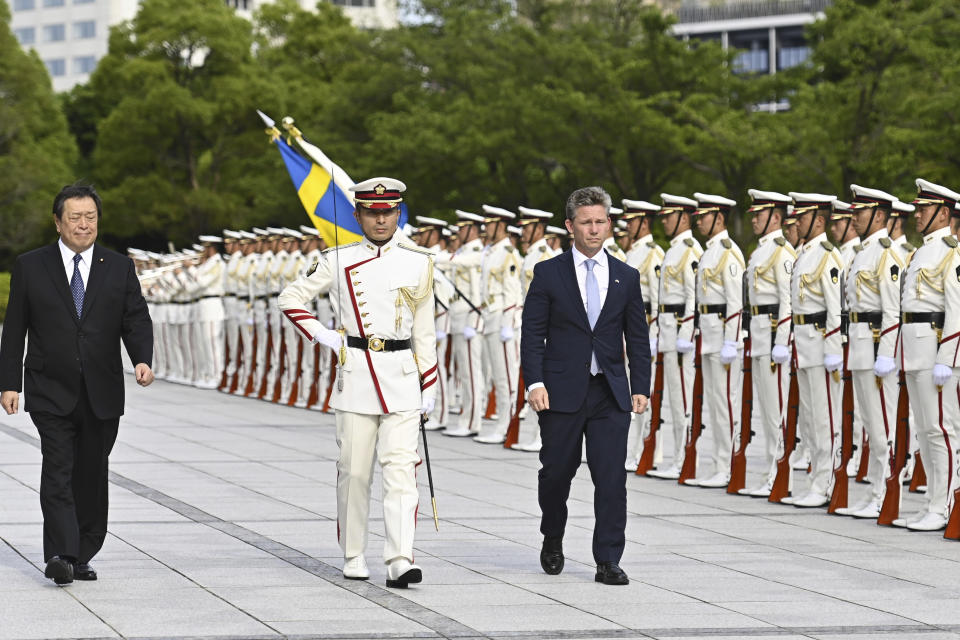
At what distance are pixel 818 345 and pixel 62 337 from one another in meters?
5.63

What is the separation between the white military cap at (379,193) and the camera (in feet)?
27.8

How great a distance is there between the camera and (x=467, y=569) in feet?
29.7

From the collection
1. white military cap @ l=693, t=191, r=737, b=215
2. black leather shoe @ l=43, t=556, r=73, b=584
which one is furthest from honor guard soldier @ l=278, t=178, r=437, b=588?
white military cap @ l=693, t=191, r=737, b=215

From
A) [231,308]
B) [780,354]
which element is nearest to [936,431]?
[780,354]

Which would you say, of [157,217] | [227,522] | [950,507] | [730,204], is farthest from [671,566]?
[157,217]

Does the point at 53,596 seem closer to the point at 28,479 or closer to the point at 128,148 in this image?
the point at 28,479

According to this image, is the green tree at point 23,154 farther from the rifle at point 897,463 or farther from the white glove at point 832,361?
the rifle at point 897,463

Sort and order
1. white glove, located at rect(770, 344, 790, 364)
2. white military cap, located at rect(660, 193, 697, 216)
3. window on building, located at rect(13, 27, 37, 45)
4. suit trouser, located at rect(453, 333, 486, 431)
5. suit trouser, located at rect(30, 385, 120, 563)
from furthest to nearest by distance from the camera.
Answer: window on building, located at rect(13, 27, 37, 45)
suit trouser, located at rect(453, 333, 486, 431)
white military cap, located at rect(660, 193, 697, 216)
white glove, located at rect(770, 344, 790, 364)
suit trouser, located at rect(30, 385, 120, 563)

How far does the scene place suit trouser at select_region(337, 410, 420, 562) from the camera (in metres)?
8.48

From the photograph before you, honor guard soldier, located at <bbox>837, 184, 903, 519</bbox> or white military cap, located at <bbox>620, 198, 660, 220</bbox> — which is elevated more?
white military cap, located at <bbox>620, 198, 660, 220</bbox>

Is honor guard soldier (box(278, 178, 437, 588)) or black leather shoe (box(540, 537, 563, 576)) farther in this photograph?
black leather shoe (box(540, 537, 563, 576))

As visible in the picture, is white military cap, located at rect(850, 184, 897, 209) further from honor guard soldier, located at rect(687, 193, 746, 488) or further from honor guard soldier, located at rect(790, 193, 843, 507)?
honor guard soldier, located at rect(687, 193, 746, 488)

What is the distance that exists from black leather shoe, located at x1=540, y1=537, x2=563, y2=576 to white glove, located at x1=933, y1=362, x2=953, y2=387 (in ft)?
9.72

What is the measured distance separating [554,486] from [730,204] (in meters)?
5.08
